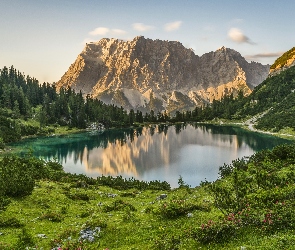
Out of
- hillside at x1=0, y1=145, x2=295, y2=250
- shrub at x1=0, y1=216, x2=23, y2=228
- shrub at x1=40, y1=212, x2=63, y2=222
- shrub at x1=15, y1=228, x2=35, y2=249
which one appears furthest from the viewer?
shrub at x1=40, y1=212, x2=63, y2=222

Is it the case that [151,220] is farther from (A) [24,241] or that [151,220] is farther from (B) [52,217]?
(A) [24,241]

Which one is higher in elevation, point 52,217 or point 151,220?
point 151,220

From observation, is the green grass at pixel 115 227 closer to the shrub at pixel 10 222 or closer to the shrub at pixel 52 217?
the shrub at pixel 52 217

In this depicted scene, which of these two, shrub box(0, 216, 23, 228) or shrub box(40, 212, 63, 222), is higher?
shrub box(0, 216, 23, 228)

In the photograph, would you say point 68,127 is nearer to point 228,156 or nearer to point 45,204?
point 228,156

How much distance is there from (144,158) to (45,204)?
57061mm

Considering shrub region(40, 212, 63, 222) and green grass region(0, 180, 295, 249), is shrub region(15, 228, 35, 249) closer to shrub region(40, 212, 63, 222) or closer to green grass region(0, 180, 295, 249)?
green grass region(0, 180, 295, 249)

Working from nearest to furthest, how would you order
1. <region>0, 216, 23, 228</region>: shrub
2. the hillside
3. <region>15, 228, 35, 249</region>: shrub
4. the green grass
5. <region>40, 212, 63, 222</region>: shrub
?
1. the green grass
2. the hillside
3. <region>15, 228, 35, 249</region>: shrub
4. <region>0, 216, 23, 228</region>: shrub
5. <region>40, 212, 63, 222</region>: shrub

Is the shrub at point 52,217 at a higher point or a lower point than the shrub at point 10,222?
lower

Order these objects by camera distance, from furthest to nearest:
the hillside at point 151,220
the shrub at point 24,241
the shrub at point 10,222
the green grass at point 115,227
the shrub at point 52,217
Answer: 1. the shrub at point 52,217
2. the shrub at point 10,222
3. the shrub at point 24,241
4. the hillside at point 151,220
5. the green grass at point 115,227

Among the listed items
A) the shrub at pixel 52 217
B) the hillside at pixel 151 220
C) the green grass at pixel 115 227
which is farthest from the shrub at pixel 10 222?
the shrub at pixel 52 217

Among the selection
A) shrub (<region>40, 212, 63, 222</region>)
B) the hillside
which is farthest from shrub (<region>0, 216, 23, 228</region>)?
shrub (<region>40, 212, 63, 222</region>)

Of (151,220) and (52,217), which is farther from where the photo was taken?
(52,217)

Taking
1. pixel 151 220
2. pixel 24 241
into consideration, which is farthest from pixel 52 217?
pixel 151 220
